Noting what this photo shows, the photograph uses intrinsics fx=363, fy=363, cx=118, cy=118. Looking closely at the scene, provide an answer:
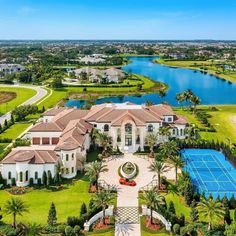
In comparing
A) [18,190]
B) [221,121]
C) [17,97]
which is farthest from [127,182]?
[17,97]

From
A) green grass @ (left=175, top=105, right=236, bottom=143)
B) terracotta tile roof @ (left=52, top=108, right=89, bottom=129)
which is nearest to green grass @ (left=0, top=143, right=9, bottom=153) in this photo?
terracotta tile roof @ (left=52, top=108, right=89, bottom=129)

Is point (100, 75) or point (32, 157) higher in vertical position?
point (100, 75)

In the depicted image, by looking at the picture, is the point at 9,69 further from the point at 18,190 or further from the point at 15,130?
the point at 18,190

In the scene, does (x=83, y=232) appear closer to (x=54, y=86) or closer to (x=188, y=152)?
(x=188, y=152)

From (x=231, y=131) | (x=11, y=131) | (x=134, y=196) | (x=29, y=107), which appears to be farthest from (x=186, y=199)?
(x=29, y=107)

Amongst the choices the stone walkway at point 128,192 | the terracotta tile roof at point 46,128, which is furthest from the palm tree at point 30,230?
the terracotta tile roof at point 46,128
